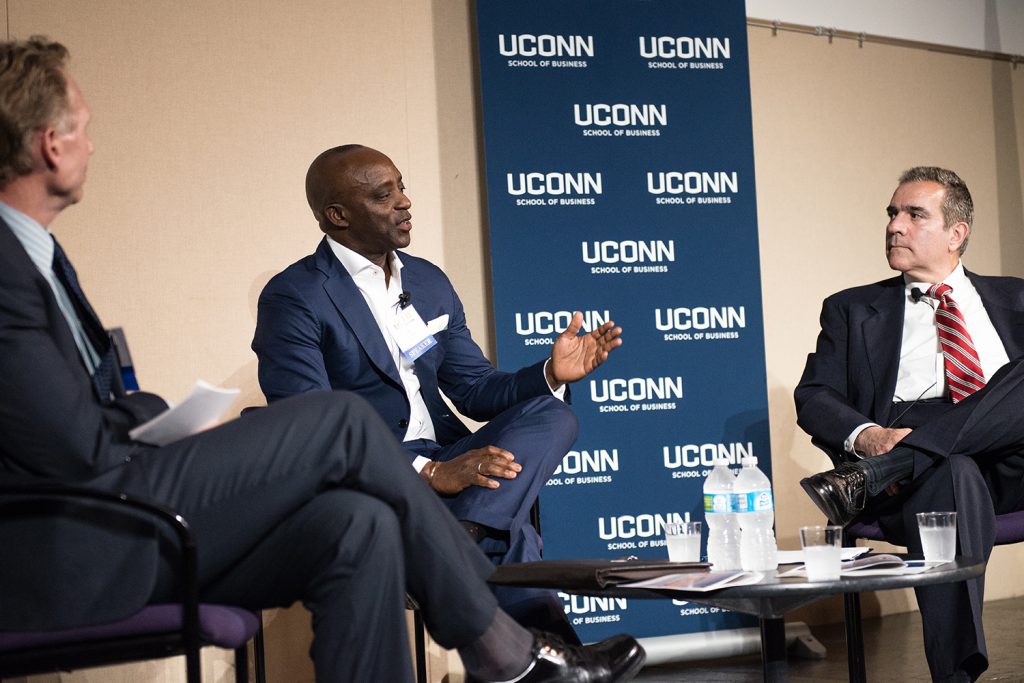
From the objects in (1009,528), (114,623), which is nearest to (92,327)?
(114,623)

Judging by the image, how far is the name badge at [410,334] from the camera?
11.2 feet

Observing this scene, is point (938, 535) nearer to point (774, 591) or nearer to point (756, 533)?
point (756, 533)

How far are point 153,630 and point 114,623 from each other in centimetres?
6

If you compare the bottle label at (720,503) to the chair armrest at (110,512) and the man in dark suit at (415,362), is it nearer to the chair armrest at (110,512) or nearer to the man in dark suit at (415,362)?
the man in dark suit at (415,362)

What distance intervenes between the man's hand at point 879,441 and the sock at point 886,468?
0.23 ft

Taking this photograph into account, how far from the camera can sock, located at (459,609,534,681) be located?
210 cm

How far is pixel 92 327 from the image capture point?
2029 mm

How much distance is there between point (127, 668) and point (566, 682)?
2.00m

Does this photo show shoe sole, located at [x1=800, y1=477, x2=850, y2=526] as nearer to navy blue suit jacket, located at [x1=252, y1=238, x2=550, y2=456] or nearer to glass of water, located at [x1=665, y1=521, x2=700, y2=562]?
glass of water, located at [x1=665, y1=521, x2=700, y2=562]

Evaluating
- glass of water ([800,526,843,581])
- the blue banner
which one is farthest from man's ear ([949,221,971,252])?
glass of water ([800,526,843,581])

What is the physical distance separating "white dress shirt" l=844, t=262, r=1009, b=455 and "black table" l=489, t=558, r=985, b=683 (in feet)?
5.40

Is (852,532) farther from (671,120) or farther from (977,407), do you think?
(671,120)

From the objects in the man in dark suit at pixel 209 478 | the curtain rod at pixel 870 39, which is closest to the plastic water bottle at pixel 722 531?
the man in dark suit at pixel 209 478

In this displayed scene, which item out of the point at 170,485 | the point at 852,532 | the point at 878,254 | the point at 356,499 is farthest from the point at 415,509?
the point at 878,254
